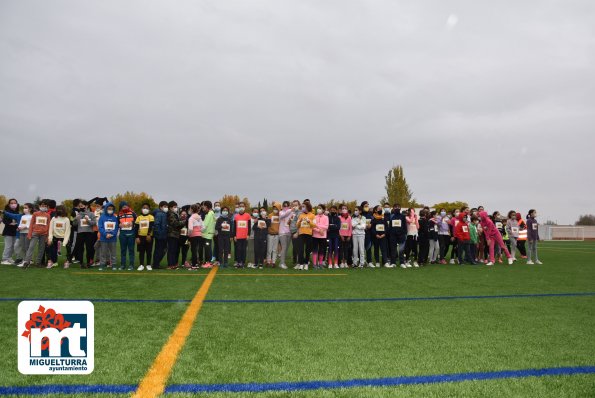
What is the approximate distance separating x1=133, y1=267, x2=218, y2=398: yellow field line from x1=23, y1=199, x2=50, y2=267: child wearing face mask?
24.1 ft

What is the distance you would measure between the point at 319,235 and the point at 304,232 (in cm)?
46

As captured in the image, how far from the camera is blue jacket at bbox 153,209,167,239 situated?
36.9 ft

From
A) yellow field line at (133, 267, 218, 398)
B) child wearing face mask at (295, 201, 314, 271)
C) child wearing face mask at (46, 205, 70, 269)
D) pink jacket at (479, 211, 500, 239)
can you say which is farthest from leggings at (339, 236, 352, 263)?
child wearing face mask at (46, 205, 70, 269)

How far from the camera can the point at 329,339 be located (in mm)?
4344

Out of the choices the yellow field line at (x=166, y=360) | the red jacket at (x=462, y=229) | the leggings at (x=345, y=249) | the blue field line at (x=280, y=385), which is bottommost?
the blue field line at (x=280, y=385)

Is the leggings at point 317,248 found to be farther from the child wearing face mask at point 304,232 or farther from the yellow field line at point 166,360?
the yellow field line at point 166,360

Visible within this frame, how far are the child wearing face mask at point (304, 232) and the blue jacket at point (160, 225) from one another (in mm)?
3646

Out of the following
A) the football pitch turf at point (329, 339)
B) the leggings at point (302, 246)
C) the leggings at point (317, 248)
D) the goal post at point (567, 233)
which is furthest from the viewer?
the goal post at point (567, 233)

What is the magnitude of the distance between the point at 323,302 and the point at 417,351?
2587 mm

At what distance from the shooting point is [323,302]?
6.45m

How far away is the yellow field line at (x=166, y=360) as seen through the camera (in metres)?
2.97

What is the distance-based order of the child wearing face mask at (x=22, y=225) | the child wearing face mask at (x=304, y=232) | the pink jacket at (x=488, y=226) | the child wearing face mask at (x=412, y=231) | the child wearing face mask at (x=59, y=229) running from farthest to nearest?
the pink jacket at (x=488, y=226)
the child wearing face mask at (x=412, y=231)
the child wearing face mask at (x=304, y=232)
the child wearing face mask at (x=22, y=225)
the child wearing face mask at (x=59, y=229)

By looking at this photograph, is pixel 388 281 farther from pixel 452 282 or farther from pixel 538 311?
pixel 538 311

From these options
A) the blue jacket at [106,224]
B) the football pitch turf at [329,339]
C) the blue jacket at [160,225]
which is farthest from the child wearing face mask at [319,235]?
the blue jacket at [106,224]
